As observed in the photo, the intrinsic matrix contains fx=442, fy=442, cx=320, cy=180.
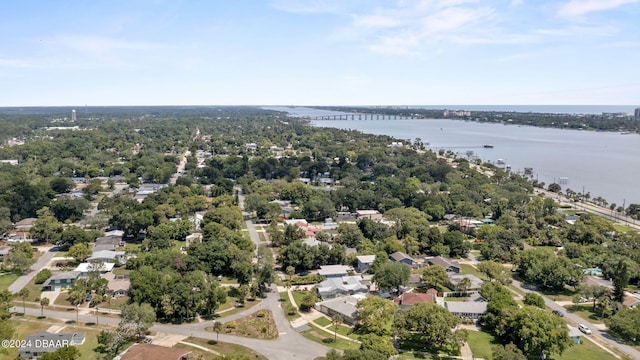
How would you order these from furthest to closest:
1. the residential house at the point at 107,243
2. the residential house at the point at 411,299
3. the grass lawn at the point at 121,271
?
the residential house at the point at 107,243 → the grass lawn at the point at 121,271 → the residential house at the point at 411,299

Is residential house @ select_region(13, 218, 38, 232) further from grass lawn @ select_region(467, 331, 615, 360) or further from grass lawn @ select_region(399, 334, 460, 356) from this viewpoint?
grass lawn @ select_region(467, 331, 615, 360)

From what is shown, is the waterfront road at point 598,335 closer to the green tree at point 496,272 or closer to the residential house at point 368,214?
the green tree at point 496,272

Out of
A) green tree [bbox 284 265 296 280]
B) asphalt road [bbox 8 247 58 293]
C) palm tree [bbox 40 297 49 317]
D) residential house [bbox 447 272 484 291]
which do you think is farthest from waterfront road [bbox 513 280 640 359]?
asphalt road [bbox 8 247 58 293]

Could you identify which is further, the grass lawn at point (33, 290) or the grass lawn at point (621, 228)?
the grass lawn at point (621, 228)

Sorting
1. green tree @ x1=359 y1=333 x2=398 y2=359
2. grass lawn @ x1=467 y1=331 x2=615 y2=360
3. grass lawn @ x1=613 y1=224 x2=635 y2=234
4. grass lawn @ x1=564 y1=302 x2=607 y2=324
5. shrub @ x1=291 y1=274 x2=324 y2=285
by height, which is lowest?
grass lawn @ x1=564 y1=302 x2=607 y2=324

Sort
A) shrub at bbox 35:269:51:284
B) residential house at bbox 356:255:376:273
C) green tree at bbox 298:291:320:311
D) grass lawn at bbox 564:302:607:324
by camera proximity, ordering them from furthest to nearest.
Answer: residential house at bbox 356:255:376:273
shrub at bbox 35:269:51:284
green tree at bbox 298:291:320:311
grass lawn at bbox 564:302:607:324

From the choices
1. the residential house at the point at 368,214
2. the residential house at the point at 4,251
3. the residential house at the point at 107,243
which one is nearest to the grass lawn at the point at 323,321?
the residential house at the point at 107,243

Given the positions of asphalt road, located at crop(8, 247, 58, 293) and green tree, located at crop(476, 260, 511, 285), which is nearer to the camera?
green tree, located at crop(476, 260, 511, 285)
